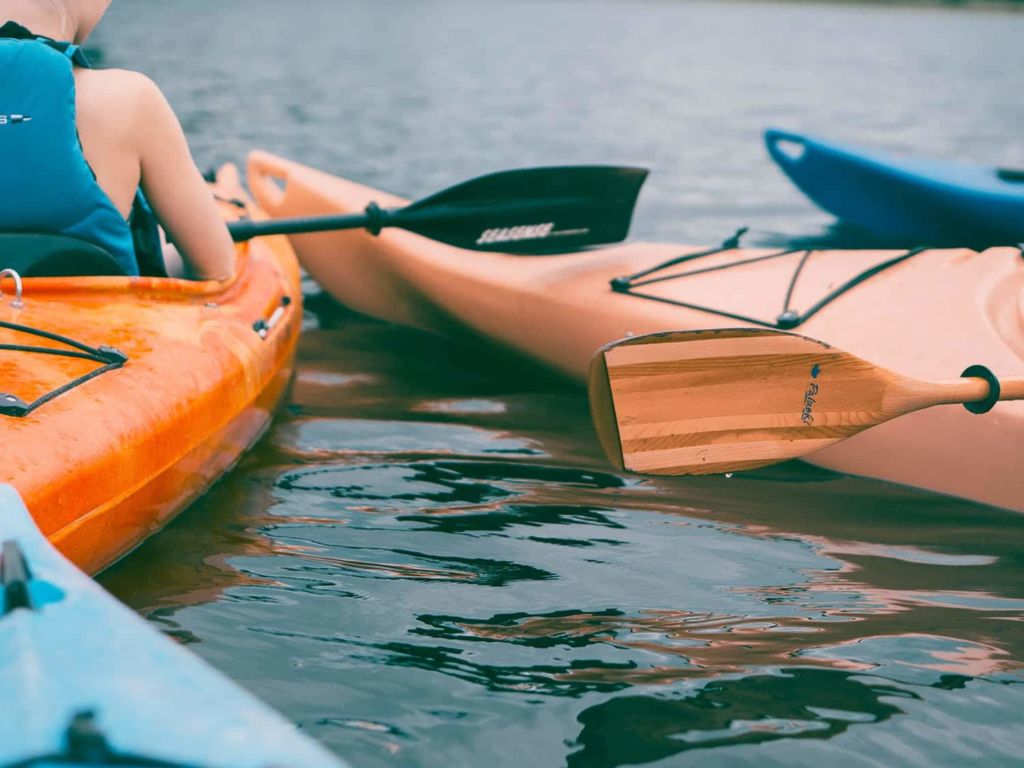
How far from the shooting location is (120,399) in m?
2.28

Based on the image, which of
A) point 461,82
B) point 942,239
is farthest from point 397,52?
point 942,239

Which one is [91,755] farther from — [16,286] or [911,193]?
[911,193]

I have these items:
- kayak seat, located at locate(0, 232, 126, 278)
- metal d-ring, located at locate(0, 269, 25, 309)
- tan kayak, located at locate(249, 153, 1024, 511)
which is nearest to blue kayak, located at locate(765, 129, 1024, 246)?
tan kayak, located at locate(249, 153, 1024, 511)

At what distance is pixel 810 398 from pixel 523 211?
1.60m

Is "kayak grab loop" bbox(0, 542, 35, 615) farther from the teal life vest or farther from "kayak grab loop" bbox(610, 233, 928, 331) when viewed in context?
"kayak grab loop" bbox(610, 233, 928, 331)

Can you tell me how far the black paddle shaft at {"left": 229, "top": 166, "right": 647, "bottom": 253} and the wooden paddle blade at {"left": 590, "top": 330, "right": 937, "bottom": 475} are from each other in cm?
151

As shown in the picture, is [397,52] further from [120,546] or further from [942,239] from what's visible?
[120,546]

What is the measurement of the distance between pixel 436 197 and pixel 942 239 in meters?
2.39

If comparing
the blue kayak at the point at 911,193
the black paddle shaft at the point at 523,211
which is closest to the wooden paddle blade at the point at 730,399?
the black paddle shaft at the point at 523,211

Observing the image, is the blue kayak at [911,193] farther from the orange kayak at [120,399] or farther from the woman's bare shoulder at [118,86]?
the woman's bare shoulder at [118,86]

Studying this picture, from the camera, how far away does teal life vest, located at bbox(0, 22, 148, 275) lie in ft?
7.67

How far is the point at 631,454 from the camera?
247cm

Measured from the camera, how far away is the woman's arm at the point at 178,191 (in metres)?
2.58

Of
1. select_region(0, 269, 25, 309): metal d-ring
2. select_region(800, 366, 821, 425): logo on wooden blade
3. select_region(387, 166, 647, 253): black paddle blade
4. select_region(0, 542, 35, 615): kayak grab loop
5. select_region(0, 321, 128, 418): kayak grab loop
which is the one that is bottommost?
select_region(0, 542, 35, 615): kayak grab loop
